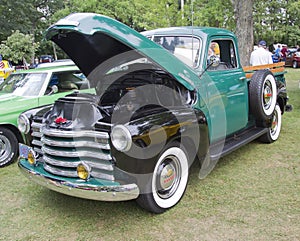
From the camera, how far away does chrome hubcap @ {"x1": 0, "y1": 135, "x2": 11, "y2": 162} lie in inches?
196

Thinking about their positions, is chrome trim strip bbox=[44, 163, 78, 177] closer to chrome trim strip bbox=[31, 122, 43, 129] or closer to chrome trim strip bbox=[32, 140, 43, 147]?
chrome trim strip bbox=[32, 140, 43, 147]

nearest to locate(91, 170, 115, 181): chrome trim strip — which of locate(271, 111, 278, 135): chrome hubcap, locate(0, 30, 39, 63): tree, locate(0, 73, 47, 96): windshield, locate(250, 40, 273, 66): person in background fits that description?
locate(0, 73, 47, 96): windshield

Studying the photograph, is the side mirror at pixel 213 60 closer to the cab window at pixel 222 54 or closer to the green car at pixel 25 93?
the cab window at pixel 222 54

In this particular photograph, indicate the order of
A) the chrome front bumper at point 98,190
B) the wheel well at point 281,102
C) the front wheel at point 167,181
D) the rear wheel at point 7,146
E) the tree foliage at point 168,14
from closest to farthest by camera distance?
the chrome front bumper at point 98,190
the front wheel at point 167,181
the rear wheel at point 7,146
the wheel well at point 281,102
the tree foliage at point 168,14

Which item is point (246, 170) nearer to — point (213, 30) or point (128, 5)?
point (213, 30)

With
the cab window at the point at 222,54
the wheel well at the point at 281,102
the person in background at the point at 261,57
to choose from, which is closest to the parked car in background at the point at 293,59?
the person in background at the point at 261,57

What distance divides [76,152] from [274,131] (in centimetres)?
418

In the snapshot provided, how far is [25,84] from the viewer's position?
575 cm

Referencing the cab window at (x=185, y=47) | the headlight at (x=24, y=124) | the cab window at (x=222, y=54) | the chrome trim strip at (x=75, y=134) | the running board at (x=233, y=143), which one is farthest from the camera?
the cab window at (x=222, y=54)

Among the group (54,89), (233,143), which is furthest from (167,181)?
(54,89)

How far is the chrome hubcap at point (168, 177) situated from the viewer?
10.9ft

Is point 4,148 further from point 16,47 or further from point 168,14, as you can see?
point 16,47

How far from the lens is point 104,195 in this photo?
285 cm

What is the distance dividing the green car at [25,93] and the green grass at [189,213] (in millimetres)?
674
